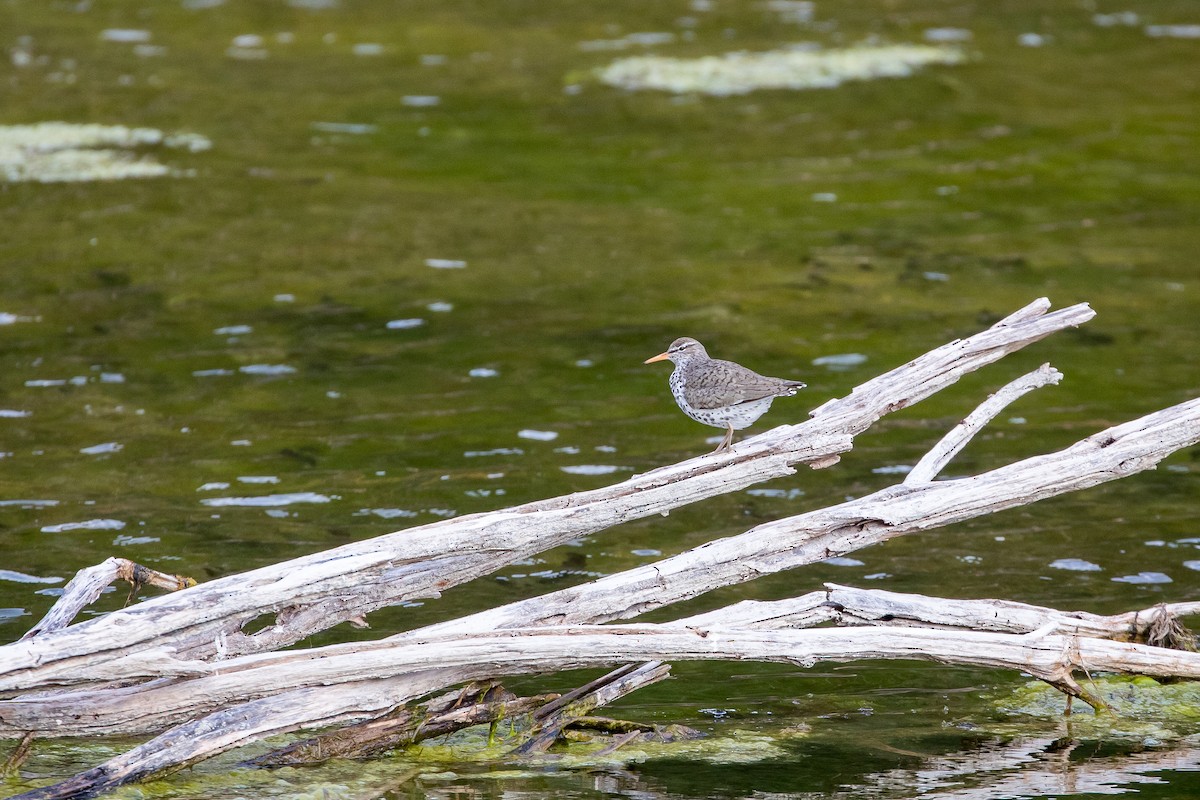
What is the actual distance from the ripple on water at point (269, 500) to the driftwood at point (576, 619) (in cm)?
413

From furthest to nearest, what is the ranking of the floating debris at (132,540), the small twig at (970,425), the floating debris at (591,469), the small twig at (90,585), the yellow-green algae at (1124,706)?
the floating debris at (591,469), the floating debris at (132,540), the yellow-green algae at (1124,706), the small twig at (970,425), the small twig at (90,585)

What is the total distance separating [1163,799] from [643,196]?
13722mm

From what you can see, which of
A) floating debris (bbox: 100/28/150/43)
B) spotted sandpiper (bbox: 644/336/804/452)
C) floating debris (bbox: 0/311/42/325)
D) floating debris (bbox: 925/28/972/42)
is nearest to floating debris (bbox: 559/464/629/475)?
spotted sandpiper (bbox: 644/336/804/452)

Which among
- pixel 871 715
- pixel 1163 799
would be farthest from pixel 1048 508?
pixel 1163 799

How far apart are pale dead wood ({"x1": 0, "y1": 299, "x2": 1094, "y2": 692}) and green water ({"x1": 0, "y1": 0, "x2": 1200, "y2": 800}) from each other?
2.71ft

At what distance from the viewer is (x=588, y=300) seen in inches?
647

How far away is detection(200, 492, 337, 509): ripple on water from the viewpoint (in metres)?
11.5

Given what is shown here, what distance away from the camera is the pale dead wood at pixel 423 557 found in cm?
695

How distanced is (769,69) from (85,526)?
55.4ft

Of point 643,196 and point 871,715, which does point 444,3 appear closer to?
point 643,196

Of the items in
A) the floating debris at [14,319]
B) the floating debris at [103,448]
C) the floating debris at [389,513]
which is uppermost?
the floating debris at [14,319]

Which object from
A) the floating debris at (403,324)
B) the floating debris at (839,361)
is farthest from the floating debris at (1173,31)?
the floating debris at (403,324)

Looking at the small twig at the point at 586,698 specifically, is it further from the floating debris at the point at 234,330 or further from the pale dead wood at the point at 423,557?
the floating debris at the point at 234,330

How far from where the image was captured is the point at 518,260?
1752cm
